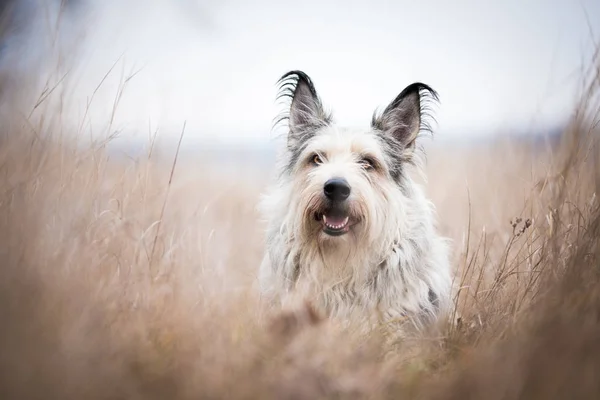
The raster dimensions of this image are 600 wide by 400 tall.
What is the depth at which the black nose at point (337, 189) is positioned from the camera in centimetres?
300

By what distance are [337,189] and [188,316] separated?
1.31 m

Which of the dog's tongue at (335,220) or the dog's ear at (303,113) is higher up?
the dog's ear at (303,113)

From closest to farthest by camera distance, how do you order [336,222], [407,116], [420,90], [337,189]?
[337,189] → [336,222] → [420,90] → [407,116]

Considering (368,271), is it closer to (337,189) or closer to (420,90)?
(337,189)

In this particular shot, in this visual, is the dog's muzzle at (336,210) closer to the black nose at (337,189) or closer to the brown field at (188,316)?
the black nose at (337,189)

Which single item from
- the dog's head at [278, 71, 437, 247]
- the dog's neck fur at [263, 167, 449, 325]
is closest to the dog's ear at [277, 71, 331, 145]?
the dog's head at [278, 71, 437, 247]

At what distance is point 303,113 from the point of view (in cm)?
371

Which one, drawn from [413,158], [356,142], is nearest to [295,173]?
[356,142]

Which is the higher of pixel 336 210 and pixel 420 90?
pixel 420 90

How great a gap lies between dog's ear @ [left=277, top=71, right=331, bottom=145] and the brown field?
41.3 inches

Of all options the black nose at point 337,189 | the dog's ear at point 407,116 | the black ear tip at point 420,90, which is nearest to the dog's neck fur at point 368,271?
the black nose at point 337,189

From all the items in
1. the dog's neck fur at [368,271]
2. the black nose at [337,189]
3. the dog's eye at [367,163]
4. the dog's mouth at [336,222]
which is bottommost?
the dog's neck fur at [368,271]

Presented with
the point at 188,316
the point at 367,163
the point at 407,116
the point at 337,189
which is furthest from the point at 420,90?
the point at 188,316

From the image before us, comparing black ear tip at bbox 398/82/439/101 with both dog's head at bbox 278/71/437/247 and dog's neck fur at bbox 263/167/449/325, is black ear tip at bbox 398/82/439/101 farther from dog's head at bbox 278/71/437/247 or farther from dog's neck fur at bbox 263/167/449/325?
A: dog's neck fur at bbox 263/167/449/325
